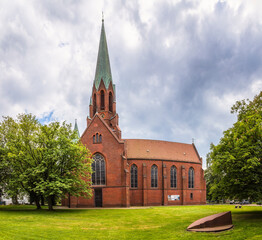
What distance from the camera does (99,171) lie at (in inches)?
1825

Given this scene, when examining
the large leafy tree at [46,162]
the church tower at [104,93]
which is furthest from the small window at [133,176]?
the large leafy tree at [46,162]

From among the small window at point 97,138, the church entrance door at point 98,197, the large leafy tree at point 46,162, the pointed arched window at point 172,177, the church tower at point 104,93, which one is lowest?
the church entrance door at point 98,197

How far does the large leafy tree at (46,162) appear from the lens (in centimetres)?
3161

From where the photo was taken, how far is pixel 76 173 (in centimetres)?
3488

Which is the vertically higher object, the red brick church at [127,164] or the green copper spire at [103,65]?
the green copper spire at [103,65]

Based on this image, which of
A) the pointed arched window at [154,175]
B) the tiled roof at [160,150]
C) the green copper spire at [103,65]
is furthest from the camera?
the green copper spire at [103,65]

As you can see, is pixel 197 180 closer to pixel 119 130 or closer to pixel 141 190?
pixel 141 190

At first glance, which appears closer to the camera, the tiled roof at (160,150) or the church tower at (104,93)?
the tiled roof at (160,150)

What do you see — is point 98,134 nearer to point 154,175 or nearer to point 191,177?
point 154,175

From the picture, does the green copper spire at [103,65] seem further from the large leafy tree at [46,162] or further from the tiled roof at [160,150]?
the large leafy tree at [46,162]

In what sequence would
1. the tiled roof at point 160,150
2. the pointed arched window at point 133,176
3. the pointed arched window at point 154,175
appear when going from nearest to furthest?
1. the pointed arched window at point 133,176
2. the pointed arched window at point 154,175
3. the tiled roof at point 160,150

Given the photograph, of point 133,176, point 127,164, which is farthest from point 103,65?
point 133,176

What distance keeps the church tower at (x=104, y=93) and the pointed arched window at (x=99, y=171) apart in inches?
337

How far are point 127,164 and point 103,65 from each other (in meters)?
23.3
